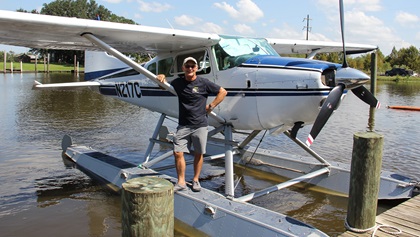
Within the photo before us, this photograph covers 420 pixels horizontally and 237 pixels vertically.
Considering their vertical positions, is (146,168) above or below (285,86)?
below

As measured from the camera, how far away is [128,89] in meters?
8.16

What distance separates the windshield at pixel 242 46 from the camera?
6.08m

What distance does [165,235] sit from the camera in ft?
9.76

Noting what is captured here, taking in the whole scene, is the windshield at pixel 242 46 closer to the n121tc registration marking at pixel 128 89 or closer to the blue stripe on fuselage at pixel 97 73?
the n121tc registration marking at pixel 128 89

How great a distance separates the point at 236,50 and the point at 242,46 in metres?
0.15

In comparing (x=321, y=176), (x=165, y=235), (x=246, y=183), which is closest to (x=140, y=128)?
(x=246, y=183)

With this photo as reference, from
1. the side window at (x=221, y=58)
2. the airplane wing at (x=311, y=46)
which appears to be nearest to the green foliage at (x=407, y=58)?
the airplane wing at (x=311, y=46)

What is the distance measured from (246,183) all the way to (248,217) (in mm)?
3087

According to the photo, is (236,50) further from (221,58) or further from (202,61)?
(202,61)

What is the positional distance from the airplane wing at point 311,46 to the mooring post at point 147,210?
564 centimetres

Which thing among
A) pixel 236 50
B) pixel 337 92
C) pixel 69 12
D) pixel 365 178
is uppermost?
pixel 69 12

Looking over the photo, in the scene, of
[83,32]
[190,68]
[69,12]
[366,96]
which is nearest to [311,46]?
[366,96]

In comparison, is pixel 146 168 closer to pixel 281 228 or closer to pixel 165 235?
pixel 281 228

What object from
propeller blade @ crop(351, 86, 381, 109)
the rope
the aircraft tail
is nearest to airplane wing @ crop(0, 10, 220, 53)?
the aircraft tail
